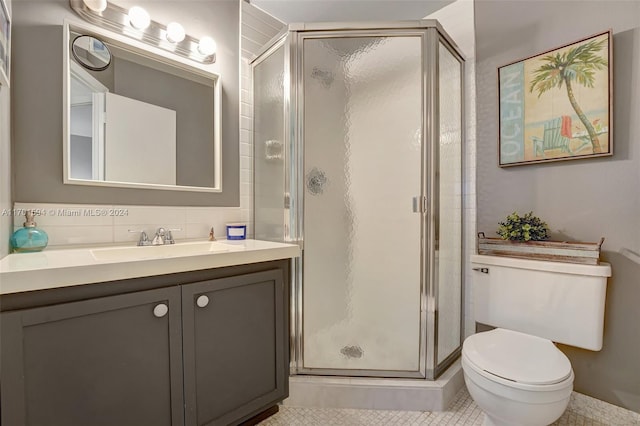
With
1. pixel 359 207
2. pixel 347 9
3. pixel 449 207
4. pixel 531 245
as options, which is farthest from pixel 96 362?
pixel 347 9

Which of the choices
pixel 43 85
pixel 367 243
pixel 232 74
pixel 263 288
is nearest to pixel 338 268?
pixel 367 243

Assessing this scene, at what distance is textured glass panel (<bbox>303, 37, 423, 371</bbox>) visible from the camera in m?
1.61

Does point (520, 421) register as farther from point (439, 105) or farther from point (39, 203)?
point (39, 203)

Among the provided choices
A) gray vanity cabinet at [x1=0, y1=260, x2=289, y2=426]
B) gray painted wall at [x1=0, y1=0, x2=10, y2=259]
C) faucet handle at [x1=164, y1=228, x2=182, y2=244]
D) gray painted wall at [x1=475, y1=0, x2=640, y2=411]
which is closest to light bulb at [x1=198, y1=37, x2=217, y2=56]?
gray painted wall at [x1=0, y1=0, x2=10, y2=259]

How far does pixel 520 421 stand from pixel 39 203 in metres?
2.10

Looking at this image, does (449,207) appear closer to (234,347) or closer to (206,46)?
(234,347)

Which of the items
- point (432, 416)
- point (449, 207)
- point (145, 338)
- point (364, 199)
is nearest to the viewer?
point (145, 338)

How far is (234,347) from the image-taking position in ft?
4.11

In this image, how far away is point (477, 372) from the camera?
1.20 meters

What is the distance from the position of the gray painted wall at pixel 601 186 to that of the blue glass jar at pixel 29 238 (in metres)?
2.27

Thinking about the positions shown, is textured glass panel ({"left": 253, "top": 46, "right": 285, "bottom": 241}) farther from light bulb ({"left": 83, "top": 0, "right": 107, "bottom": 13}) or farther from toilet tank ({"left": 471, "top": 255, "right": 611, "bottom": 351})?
toilet tank ({"left": 471, "top": 255, "right": 611, "bottom": 351})

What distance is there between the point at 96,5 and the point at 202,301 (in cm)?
140

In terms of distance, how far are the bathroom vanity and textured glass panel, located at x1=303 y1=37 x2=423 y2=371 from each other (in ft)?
0.94

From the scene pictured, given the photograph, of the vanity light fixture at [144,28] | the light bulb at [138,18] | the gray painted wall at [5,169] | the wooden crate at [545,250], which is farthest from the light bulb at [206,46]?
the wooden crate at [545,250]
